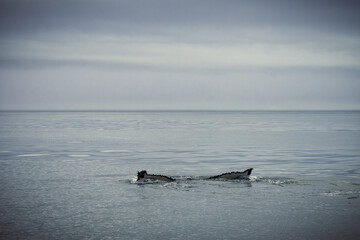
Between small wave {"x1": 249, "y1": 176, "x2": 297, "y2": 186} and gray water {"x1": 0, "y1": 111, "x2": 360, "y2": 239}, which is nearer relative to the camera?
gray water {"x1": 0, "y1": 111, "x2": 360, "y2": 239}

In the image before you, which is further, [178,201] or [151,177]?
[151,177]

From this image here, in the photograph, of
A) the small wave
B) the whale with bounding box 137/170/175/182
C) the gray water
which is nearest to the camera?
the gray water

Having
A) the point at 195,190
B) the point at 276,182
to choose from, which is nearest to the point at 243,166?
the point at 276,182

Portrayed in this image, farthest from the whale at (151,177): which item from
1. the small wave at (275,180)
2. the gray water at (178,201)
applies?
the small wave at (275,180)

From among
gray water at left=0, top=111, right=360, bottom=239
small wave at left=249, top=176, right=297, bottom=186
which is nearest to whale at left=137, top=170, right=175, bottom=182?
gray water at left=0, top=111, right=360, bottom=239

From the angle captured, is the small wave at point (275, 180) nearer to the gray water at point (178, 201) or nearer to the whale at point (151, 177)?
the gray water at point (178, 201)

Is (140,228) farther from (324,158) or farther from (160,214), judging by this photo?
(324,158)

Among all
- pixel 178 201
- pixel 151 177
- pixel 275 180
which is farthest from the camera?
pixel 275 180

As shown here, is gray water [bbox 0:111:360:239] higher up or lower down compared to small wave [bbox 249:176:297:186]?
lower down

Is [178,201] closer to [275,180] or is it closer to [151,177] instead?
[151,177]

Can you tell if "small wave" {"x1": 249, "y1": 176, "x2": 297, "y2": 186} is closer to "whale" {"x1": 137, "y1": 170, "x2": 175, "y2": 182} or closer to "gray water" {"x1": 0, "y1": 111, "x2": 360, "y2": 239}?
"gray water" {"x1": 0, "y1": 111, "x2": 360, "y2": 239}

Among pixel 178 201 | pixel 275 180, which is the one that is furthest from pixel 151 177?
pixel 275 180

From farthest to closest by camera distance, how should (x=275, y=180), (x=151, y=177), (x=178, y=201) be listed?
(x=275, y=180), (x=151, y=177), (x=178, y=201)

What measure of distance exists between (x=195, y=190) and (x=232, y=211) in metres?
4.34
